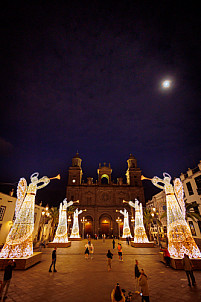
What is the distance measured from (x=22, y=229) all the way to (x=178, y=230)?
32.2 feet

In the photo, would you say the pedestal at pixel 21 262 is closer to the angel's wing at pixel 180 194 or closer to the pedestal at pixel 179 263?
the pedestal at pixel 179 263

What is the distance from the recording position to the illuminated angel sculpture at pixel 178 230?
894cm

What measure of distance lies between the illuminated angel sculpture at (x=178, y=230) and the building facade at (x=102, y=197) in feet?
115

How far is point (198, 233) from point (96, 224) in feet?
89.4

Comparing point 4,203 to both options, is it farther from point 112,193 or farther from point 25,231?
point 112,193

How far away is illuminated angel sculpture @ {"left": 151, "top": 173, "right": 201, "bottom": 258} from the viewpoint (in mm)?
8938

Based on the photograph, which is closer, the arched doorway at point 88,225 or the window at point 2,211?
the window at point 2,211

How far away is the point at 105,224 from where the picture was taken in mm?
43781

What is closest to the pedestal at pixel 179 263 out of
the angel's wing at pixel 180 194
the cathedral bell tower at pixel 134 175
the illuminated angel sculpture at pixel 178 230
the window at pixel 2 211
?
the illuminated angel sculpture at pixel 178 230

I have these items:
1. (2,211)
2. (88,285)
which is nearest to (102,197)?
(2,211)

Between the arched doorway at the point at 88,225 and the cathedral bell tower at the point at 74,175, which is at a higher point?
the cathedral bell tower at the point at 74,175

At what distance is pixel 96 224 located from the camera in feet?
137

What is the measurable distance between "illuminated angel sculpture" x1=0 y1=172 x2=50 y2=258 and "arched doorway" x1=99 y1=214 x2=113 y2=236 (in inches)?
1447

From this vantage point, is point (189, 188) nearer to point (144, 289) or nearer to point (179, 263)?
point (179, 263)
